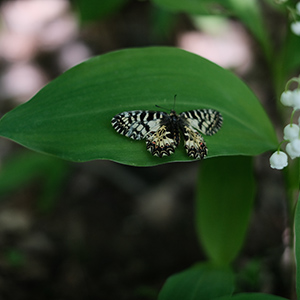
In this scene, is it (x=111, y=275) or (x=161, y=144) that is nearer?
(x=161, y=144)

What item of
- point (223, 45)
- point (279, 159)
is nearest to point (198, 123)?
point (279, 159)

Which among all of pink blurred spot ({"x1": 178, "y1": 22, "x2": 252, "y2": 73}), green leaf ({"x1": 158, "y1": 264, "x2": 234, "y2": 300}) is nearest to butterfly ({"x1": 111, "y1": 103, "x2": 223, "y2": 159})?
green leaf ({"x1": 158, "y1": 264, "x2": 234, "y2": 300})

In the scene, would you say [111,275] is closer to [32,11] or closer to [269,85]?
[269,85]

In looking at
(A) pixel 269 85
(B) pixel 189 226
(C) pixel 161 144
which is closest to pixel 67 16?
(A) pixel 269 85

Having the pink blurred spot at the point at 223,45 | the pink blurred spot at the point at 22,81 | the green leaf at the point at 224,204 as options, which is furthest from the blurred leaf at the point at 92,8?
the green leaf at the point at 224,204

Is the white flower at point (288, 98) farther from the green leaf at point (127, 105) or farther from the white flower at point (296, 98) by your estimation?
the green leaf at point (127, 105)

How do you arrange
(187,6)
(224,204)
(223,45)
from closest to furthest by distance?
(224,204)
(187,6)
(223,45)

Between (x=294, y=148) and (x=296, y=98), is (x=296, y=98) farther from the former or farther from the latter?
(x=294, y=148)
